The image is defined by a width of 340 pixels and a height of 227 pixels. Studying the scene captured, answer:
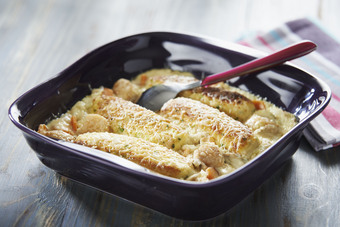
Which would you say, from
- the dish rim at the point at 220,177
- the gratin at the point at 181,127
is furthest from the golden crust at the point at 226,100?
the dish rim at the point at 220,177

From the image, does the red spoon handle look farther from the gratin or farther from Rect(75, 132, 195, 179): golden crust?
Rect(75, 132, 195, 179): golden crust

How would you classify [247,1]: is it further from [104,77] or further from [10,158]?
[10,158]

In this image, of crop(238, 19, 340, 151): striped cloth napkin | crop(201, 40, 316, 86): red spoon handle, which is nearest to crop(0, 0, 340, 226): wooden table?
crop(238, 19, 340, 151): striped cloth napkin

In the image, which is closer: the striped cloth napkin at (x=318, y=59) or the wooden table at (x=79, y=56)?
the wooden table at (x=79, y=56)

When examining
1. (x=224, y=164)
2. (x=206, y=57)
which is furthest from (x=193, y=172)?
(x=206, y=57)

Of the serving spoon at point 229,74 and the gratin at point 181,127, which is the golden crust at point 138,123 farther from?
the serving spoon at point 229,74

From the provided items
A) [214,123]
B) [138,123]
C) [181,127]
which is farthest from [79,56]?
A: [214,123]
